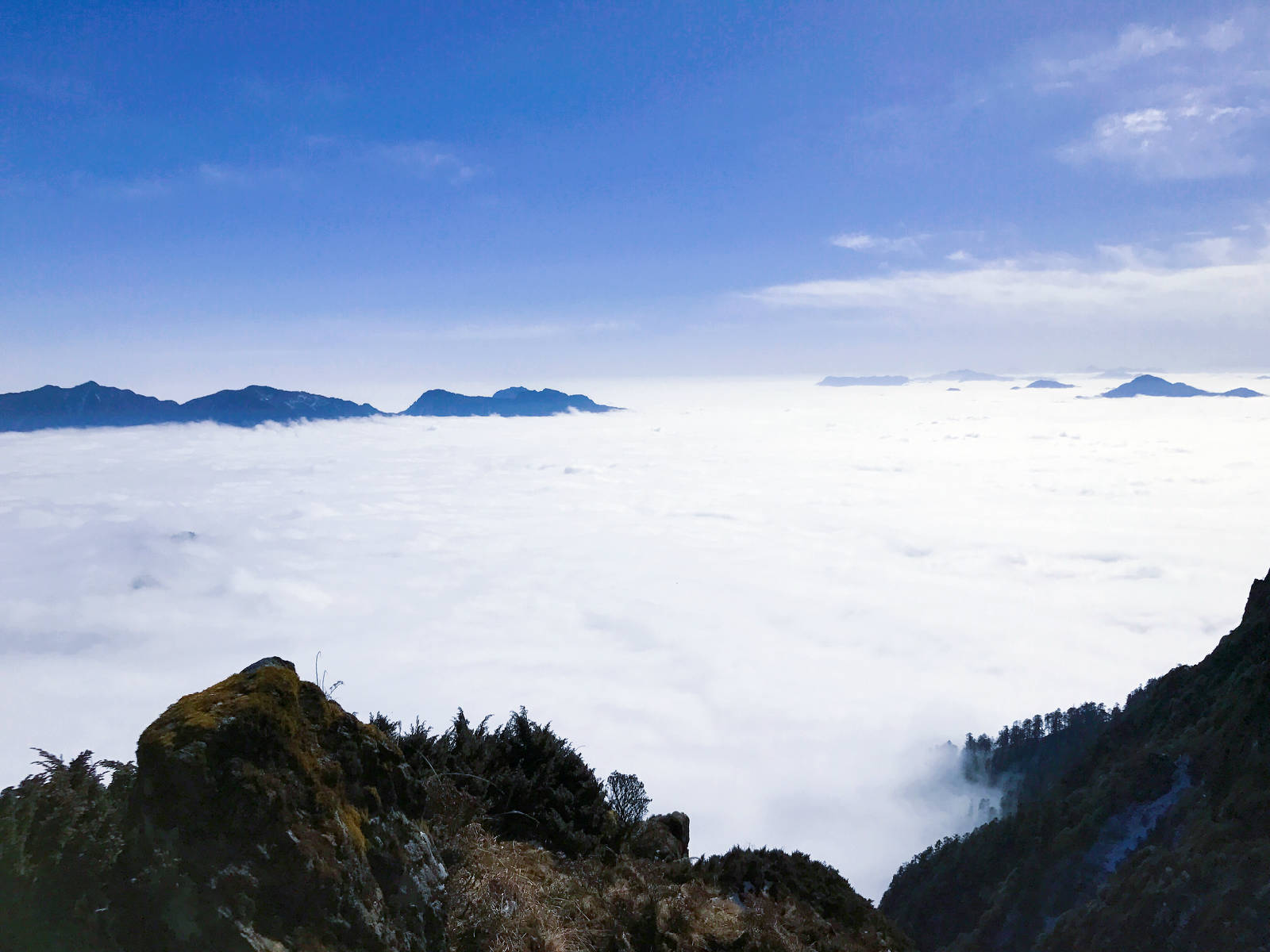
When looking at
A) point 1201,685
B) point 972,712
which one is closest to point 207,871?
point 1201,685

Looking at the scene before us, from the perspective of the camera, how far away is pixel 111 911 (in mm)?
3289

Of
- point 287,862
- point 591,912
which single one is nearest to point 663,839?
point 591,912

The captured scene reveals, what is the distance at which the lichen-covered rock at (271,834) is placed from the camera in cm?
345

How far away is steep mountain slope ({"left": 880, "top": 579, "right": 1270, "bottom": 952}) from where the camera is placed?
19781mm

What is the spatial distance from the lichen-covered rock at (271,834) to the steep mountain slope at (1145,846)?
21.2 metres

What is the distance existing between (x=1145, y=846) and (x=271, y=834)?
40059mm

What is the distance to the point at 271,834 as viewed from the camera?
3744 millimetres

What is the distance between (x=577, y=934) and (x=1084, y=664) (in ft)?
788

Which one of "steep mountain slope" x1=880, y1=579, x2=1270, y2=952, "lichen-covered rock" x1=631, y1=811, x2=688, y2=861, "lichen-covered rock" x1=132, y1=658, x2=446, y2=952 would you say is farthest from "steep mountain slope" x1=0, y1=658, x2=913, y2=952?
"steep mountain slope" x1=880, y1=579, x2=1270, y2=952

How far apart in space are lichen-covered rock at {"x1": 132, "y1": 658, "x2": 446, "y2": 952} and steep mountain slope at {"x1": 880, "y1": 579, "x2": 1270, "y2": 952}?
2119 centimetres

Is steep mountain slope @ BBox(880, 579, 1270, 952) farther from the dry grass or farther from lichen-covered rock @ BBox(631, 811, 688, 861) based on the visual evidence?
the dry grass

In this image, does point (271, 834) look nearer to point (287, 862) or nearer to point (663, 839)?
point (287, 862)

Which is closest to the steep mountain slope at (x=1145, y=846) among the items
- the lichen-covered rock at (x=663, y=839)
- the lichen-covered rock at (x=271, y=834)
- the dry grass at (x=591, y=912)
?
the lichen-covered rock at (x=663, y=839)

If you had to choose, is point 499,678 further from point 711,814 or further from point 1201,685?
point 1201,685
